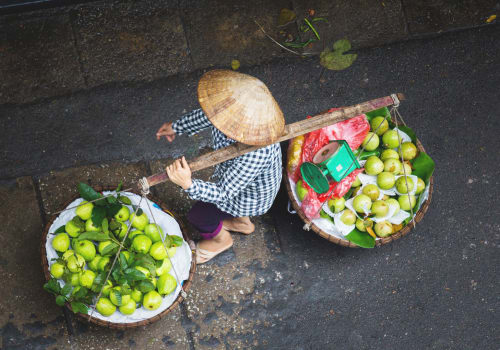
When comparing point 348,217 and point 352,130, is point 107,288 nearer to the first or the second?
point 348,217

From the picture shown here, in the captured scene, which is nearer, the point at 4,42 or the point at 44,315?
the point at 44,315

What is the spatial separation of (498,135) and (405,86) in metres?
0.97

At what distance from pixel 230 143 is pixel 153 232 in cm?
→ 85

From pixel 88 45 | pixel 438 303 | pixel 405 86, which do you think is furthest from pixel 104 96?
pixel 438 303

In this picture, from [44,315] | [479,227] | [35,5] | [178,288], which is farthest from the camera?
[479,227]

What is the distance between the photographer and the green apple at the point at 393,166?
3316 millimetres

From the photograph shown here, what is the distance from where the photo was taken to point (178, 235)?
322 cm

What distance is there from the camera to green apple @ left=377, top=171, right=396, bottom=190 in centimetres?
330

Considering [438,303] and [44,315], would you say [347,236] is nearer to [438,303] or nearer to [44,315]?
[438,303]

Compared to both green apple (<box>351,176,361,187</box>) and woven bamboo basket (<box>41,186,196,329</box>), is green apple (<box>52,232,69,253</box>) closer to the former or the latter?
woven bamboo basket (<box>41,186,196,329</box>)

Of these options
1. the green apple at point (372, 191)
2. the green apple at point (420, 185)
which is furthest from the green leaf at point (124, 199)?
the green apple at point (420, 185)

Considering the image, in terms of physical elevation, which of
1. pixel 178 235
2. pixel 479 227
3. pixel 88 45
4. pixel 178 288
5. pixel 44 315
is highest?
pixel 88 45

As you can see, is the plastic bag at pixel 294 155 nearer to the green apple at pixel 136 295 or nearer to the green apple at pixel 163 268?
the green apple at pixel 163 268

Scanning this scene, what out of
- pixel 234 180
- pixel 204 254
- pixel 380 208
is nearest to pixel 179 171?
pixel 234 180
